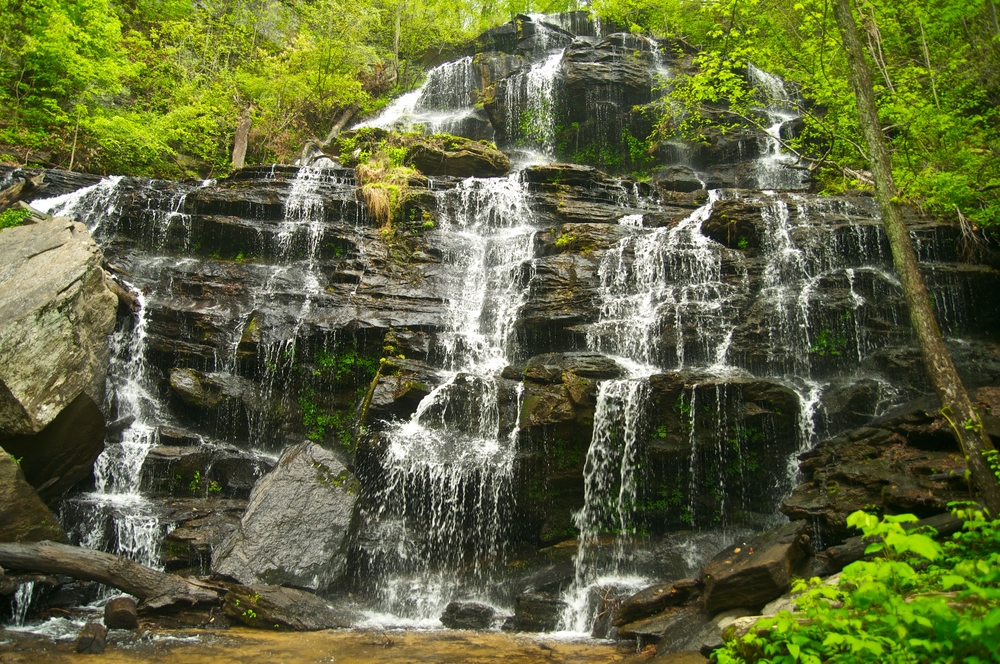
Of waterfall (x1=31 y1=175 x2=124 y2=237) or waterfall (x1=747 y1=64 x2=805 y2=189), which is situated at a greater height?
waterfall (x1=747 y1=64 x2=805 y2=189)

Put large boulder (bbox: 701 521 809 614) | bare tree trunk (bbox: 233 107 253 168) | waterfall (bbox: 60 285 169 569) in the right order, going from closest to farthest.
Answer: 1. large boulder (bbox: 701 521 809 614)
2. waterfall (bbox: 60 285 169 569)
3. bare tree trunk (bbox: 233 107 253 168)

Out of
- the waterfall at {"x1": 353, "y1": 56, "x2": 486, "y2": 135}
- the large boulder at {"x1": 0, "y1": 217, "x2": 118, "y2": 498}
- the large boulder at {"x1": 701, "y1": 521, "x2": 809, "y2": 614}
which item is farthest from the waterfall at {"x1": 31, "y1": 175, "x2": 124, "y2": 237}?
the large boulder at {"x1": 701, "y1": 521, "x2": 809, "y2": 614}

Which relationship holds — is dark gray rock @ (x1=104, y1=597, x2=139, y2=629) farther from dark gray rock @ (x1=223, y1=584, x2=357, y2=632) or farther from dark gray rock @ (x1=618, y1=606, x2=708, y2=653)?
dark gray rock @ (x1=618, y1=606, x2=708, y2=653)

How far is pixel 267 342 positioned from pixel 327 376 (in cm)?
160

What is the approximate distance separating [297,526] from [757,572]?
7235mm

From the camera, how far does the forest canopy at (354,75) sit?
12.5m

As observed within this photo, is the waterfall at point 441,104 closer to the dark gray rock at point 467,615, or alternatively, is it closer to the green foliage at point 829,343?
the green foliage at point 829,343

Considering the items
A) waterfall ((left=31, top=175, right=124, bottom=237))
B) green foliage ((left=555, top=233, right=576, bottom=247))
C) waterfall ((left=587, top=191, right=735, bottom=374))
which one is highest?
waterfall ((left=31, top=175, right=124, bottom=237))

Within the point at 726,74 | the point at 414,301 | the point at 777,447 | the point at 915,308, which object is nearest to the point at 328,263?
the point at 414,301

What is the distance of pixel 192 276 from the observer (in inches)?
616

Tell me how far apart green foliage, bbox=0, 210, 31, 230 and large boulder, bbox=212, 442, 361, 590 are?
8078 mm

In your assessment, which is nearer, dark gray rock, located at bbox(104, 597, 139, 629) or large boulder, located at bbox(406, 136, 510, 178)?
dark gray rock, located at bbox(104, 597, 139, 629)

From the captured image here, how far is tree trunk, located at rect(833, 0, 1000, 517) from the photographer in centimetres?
685

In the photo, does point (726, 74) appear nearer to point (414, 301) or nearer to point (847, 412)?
point (847, 412)
